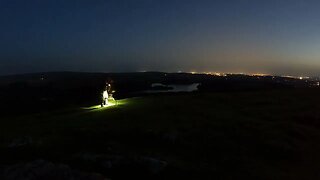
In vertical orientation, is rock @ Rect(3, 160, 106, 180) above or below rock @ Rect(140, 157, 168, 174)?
above

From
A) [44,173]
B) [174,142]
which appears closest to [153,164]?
[174,142]

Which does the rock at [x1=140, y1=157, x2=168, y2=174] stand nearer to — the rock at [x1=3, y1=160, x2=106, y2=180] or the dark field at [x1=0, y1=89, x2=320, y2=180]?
the dark field at [x1=0, y1=89, x2=320, y2=180]

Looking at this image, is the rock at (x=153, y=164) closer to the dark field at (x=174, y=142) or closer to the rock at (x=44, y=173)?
the dark field at (x=174, y=142)

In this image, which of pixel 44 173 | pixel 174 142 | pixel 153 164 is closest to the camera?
pixel 44 173

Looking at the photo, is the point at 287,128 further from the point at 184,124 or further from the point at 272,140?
the point at 184,124

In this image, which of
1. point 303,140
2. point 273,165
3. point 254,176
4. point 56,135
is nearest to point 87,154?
point 56,135

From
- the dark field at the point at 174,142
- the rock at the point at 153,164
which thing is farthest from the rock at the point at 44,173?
the rock at the point at 153,164

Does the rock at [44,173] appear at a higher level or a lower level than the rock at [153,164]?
higher

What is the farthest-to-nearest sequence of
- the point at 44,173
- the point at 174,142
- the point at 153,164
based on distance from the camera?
1. the point at 174,142
2. the point at 153,164
3. the point at 44,173

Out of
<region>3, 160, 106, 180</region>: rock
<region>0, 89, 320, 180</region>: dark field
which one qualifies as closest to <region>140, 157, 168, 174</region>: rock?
<region>0, 89, 320, 180</region>: dark field

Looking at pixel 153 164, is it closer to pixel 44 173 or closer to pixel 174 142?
pixel 174 142
